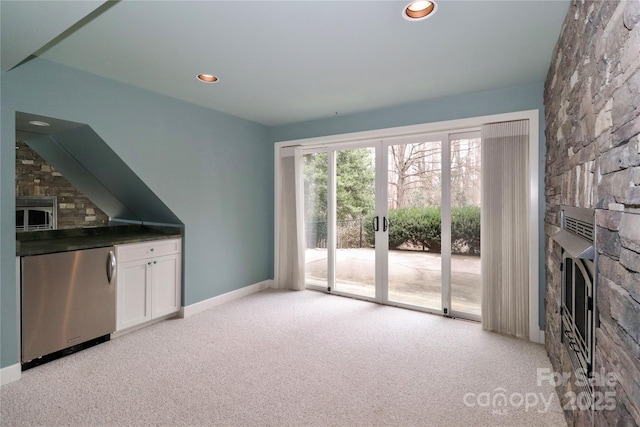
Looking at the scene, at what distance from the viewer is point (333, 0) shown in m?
1.79

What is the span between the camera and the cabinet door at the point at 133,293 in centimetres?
309

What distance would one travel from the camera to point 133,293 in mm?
3193

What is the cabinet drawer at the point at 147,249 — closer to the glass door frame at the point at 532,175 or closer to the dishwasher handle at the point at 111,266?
the dishwasher handle at the point at 111,266

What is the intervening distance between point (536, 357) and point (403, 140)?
100 inches

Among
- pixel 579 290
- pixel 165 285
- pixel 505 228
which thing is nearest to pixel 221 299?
pixel 165 285

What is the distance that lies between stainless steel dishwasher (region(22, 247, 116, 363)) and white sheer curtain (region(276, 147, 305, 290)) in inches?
87.1

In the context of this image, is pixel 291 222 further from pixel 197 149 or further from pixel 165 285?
pixel 165 285

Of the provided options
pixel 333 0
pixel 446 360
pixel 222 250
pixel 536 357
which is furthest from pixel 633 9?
pixel 222 250

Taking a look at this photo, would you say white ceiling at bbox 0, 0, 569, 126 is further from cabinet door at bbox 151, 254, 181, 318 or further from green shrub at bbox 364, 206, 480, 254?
cabinet door at bbox 151, 254, 181, 318

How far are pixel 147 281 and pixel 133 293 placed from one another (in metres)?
0.17

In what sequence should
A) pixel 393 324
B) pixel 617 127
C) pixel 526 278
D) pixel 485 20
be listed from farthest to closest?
pixel 393 324
pixel 526 278
pixel 485 20
pixel 617 127

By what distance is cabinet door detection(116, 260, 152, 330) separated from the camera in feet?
10.1

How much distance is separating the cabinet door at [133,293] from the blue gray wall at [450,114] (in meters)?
2.59

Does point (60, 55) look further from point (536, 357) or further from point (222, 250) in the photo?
point (536, 357)
